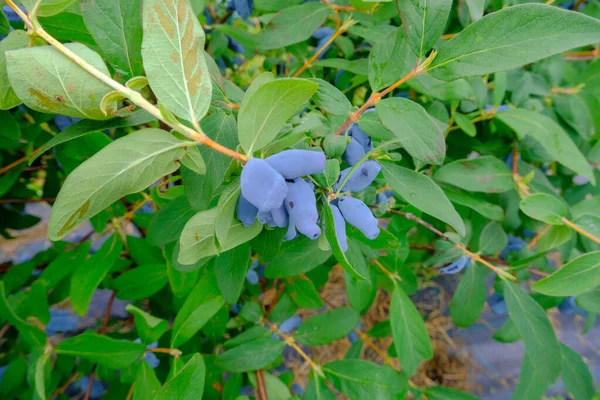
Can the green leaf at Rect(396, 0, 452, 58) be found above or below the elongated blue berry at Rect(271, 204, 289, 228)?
above

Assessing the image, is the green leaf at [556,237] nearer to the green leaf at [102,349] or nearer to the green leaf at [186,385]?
the green leaf at [186,385]

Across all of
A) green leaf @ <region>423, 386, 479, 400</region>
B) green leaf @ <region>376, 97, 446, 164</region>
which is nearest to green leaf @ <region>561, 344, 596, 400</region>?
green leaf @ <region>423, 386, 479, 400</region>

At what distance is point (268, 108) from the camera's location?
0.43m

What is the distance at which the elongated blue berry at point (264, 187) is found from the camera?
39 centimetres

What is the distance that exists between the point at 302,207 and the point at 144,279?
746 millimetres

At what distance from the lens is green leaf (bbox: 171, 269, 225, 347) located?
82 cm

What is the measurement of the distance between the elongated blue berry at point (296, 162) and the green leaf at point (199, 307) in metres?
0.48

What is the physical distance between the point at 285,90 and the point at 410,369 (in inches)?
29.4

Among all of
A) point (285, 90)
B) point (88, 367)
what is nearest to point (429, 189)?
point (285, 90)

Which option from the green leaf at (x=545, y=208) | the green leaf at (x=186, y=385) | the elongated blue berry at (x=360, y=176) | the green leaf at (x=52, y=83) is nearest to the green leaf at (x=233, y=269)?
the green leaf at (x=186, y=385)

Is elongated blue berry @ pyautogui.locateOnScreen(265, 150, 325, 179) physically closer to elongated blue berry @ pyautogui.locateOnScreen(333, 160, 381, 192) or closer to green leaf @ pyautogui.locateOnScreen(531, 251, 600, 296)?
elongated blue berry @ pyautogui.locateOnScreen(333, 160, 381, 192)

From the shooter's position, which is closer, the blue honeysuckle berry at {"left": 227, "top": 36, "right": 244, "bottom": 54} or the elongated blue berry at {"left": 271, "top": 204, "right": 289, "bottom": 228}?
the elongated blue berry at {"left": 271, "top": 204, "right": 289, "bottom": 228}

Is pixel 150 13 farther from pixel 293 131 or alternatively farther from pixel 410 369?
pixel 410 369

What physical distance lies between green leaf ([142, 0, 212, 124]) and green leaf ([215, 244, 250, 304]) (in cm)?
29
